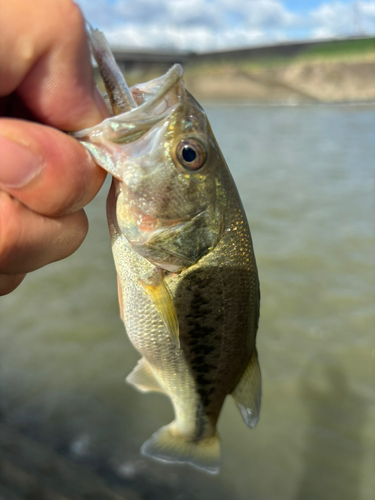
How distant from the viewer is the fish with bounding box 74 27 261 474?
4.54 ft

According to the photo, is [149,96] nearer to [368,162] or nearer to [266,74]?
[368,162]

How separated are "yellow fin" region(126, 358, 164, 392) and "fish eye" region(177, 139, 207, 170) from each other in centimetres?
120

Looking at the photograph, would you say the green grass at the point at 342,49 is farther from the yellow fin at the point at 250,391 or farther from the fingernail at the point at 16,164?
the fingernail at the point at 16,164

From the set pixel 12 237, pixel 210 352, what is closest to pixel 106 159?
pixel 12 237

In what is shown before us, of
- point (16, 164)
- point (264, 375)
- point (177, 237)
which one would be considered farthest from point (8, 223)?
point (264, 375)

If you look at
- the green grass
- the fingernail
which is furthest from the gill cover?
the green grass

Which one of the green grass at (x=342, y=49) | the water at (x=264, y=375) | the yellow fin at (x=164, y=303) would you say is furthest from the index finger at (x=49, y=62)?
the green grass at (x=342, y=49)

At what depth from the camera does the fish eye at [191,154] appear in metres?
1.47

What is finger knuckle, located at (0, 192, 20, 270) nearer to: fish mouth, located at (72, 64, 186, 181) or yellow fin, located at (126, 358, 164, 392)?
fish mouth, located at (72, 64, 186, 181)

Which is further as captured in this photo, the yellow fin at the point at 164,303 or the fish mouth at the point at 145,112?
the yellow fin at the point at 164,303

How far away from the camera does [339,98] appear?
109 feet

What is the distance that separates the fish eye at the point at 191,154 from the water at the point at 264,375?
2.61m

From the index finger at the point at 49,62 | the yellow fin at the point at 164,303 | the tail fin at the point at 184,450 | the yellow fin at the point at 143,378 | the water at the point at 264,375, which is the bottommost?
the water at the point at 264,375

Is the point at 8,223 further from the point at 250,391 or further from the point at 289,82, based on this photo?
the point at 289,82
